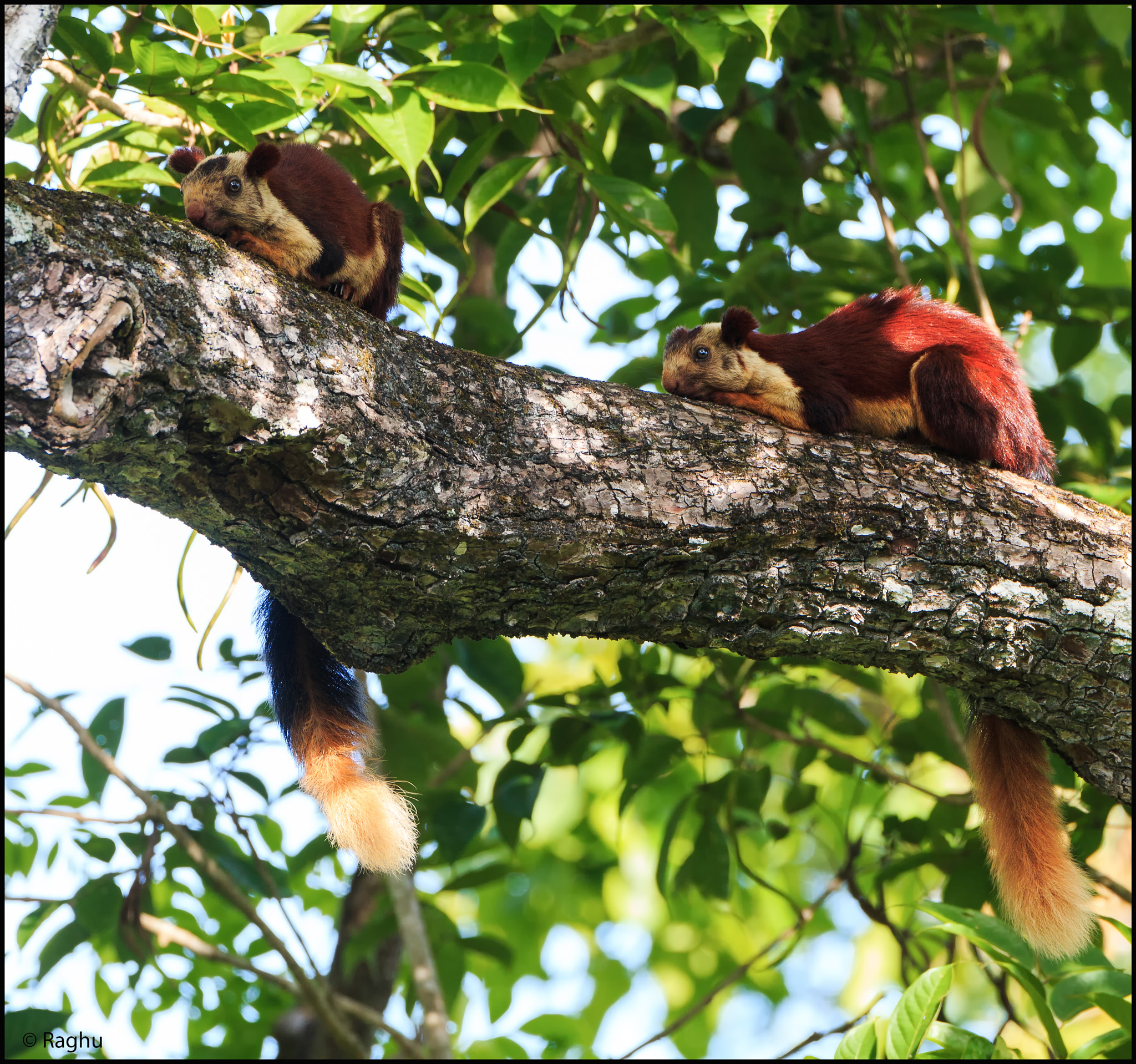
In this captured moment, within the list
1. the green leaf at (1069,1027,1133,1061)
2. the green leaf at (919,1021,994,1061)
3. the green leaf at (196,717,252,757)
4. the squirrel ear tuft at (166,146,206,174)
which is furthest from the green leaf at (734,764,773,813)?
the squirrel ear tuft at (166,146,206,174)

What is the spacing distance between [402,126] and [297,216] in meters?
0.41

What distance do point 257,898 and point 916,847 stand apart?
241 centimetres

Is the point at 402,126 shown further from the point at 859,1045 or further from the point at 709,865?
the point at 709,865

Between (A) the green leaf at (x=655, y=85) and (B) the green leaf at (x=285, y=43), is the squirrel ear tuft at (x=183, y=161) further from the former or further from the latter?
(A) the green leaf at (x=655, y=85)

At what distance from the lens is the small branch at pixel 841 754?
3.26 meters

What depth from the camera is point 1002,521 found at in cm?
229

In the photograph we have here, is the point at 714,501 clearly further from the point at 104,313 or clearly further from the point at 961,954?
the point at 961,954

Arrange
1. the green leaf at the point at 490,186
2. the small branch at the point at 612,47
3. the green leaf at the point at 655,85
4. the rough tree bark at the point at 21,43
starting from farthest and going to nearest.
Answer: the small branch at the point at 612,47
the green leaf at the point at 655,85
the green leaf at the point at 490,186
the rough tree bark at the point at 21,43

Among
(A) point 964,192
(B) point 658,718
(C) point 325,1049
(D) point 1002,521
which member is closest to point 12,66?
(D) point 1002,521

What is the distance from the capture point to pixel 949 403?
2.58m

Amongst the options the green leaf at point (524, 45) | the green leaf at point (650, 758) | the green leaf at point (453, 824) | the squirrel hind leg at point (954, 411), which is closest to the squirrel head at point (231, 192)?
the green leaf at point (524, 45)

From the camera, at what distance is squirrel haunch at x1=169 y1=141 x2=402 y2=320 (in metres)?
2.35

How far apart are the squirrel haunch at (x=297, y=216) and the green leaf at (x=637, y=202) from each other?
59 centimetres

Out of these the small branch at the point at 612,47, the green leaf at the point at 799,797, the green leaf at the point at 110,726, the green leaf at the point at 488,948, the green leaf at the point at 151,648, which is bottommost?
the green leaf at the point at 488,948
